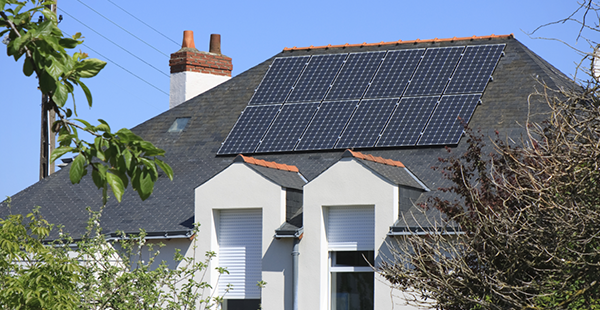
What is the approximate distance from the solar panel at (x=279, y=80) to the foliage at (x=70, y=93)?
17159 mm

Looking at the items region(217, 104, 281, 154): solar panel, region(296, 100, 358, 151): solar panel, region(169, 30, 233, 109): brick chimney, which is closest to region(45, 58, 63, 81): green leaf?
region(296, 100, 358, 151): solar panel

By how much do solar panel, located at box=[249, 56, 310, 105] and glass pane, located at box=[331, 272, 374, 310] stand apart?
6.63 meters

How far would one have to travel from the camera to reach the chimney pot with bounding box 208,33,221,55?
2620cm

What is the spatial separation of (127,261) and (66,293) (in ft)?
11.6

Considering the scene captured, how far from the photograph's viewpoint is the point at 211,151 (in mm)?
21234

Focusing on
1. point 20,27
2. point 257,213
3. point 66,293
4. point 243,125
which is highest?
point 243,125

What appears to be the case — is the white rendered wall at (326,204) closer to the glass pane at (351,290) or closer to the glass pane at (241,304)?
the glass pane at (351,290)

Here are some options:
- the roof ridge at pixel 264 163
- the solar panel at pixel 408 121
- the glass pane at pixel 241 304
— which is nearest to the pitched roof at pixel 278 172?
the roof ridge at pixel 264 163

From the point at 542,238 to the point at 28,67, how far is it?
253 inches

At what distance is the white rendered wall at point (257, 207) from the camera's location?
17.1 meters

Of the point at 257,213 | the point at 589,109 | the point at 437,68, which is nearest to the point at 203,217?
the point at 257,213

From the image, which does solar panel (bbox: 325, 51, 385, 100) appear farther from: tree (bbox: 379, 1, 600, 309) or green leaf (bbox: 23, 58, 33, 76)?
green leaf (bbox: 23, 58, 33, 76)

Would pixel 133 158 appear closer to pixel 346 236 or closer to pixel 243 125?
pixel 346 236

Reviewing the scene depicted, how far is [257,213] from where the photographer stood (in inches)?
703
